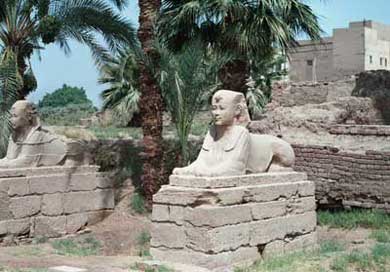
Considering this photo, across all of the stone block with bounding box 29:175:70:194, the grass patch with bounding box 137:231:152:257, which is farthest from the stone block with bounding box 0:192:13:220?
the grass patch with bounding box 137:231:152:257

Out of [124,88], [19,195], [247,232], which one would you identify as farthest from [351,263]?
[124,88]

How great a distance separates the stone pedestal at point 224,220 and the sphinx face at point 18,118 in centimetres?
436

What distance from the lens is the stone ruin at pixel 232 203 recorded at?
25.6 ft

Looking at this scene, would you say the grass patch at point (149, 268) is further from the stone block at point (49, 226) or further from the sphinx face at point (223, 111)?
the stone block at point (49, 226)

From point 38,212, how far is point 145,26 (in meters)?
4.53

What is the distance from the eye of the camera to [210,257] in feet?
25.1

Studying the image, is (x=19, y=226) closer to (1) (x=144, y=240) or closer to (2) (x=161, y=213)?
(1) (x=144, y=240)

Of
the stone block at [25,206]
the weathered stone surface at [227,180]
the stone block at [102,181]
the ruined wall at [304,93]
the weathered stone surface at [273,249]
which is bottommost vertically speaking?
the weathered stone surface at [273,249]

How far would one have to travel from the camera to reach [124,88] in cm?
2594

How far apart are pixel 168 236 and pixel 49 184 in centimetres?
448

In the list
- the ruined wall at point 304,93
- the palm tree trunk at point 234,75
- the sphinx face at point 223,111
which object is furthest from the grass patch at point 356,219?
the ruined wall at point 304,93

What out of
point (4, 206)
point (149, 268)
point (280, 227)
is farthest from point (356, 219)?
point (4, 206)

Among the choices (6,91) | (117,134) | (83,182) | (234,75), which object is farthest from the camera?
(117,134)

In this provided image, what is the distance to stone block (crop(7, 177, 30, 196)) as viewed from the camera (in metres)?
11.4
